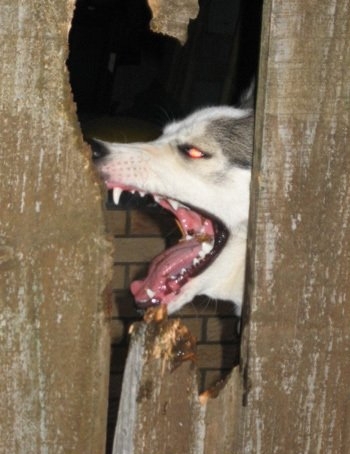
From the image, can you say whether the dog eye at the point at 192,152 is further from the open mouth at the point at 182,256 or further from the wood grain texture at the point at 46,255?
the wood grain texture at the point at 46,255

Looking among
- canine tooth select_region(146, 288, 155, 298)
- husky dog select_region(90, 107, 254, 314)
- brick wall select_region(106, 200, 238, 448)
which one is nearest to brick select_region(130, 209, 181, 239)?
brick wall select_region(106, 200, 238, 448)

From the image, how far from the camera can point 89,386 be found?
1930 millimetres

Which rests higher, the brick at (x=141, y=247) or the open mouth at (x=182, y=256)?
the open mouth at (x=182, y=256)

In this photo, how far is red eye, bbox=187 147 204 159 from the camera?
2.74 metres

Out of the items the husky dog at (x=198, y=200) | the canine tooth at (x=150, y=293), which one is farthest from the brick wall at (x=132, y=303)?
the canine tooth at (x=150, y=293)

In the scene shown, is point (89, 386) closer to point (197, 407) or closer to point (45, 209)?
point (197, 407)

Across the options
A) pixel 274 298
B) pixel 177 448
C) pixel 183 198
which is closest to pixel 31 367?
pixel 177 448

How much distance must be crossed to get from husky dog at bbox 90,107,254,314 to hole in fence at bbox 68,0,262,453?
3.19 ft

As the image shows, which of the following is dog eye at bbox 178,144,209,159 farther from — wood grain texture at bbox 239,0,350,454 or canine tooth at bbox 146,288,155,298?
wood grain texture at bbox 239,0,350,454

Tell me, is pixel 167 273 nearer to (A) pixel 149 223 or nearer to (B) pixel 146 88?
(A) pixel 149 223

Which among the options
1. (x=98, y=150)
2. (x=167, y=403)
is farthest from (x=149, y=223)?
(x=167, y=403)

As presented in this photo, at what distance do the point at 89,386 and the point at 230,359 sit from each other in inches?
100

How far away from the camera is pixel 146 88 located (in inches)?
219

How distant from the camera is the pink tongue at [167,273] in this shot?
2.67 meters
